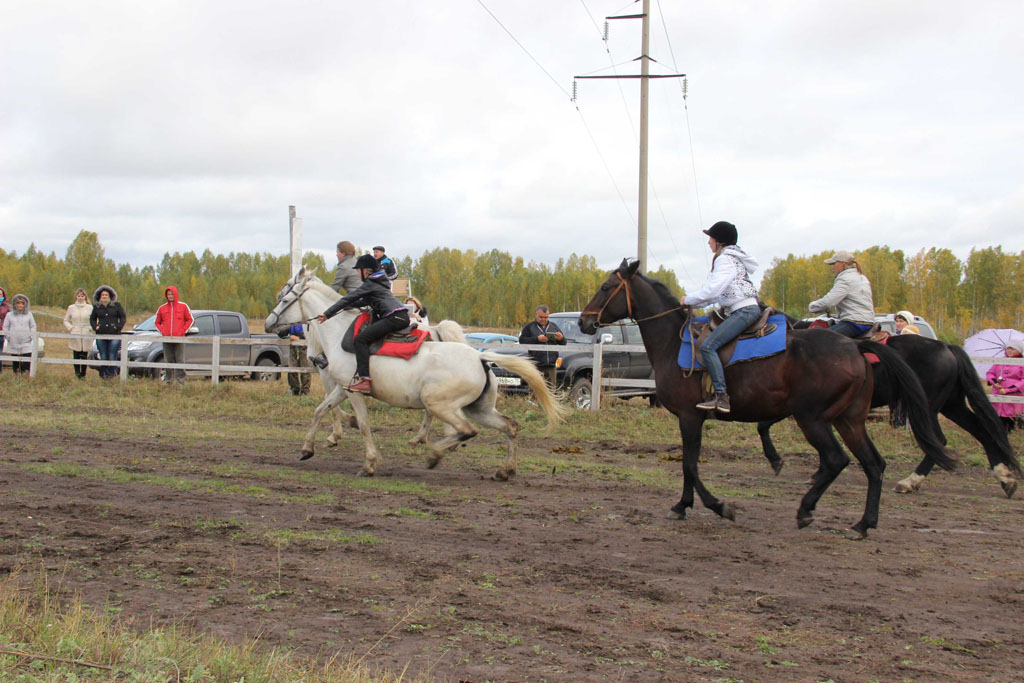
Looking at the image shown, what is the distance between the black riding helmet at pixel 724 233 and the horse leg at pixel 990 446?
373cm

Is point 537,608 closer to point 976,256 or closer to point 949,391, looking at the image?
point 949,391

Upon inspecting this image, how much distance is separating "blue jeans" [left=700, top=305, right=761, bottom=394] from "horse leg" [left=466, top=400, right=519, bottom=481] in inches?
107

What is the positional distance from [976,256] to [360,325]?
64468 millimetres

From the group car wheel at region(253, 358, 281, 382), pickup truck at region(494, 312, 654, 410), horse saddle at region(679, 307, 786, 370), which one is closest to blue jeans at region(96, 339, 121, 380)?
car wheel at region(253, 358, 281, 382)

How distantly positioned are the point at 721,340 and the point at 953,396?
3.59 metres

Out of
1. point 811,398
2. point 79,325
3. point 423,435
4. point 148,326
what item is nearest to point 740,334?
A: point 811,398

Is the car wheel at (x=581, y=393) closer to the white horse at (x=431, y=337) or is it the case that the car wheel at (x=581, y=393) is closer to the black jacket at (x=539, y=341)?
the black jacket at (x=539, y=341)

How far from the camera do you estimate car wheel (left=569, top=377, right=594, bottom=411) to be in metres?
16.1

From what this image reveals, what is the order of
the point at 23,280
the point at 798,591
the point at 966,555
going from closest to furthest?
the point at 798,591
the point at 966,555
the point at 23,280

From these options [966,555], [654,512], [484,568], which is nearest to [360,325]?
[654,512]

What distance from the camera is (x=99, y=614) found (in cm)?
459

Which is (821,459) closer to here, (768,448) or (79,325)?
(768,448)

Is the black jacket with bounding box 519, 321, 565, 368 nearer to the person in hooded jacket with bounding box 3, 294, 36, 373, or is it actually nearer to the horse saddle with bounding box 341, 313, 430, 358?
the horse saddle with bounding box 341, 313, 430, 358

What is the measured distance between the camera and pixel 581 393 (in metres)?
16.4
